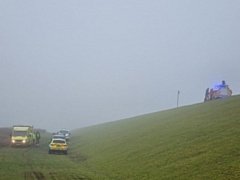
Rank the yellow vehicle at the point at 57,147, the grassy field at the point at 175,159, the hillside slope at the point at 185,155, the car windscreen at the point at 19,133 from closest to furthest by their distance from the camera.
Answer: the hillside slope at the point at 185,155, the grassy field at the point at 175,159, the yellow vehicle at the point at 57,147, the car windscreen at the point at 19,133

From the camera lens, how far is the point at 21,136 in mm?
51406

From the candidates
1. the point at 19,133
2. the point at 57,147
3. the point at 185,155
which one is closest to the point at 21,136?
the point at 19,133

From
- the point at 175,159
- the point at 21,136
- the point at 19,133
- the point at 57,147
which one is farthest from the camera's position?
the point at 19,133

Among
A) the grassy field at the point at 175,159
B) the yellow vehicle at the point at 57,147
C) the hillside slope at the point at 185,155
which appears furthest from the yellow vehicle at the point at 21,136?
the grassy field at the point at 175,159

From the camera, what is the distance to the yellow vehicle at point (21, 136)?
51.0 metres

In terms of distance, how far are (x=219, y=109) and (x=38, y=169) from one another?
20589 millimetres

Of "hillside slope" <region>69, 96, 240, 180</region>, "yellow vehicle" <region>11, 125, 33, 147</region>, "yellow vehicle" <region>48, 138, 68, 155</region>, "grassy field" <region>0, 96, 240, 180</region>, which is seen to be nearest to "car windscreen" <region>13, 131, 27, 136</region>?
"yellow vehicle" <region>11, 125, 33, 147</region>

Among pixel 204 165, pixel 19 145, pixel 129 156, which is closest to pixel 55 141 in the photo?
pixel 19 145

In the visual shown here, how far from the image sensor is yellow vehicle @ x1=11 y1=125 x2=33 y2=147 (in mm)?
50969

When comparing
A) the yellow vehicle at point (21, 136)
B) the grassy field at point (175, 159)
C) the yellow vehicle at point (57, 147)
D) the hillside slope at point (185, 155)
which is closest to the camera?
the hillside slope at point (185, 155)

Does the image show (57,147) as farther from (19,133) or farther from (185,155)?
(185,155)

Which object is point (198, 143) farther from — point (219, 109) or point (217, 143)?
point (219, 109)

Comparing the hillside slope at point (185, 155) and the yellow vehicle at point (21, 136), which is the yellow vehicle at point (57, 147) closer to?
the hillside slope at point (185, 155)

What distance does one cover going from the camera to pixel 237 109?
36.2 metres
